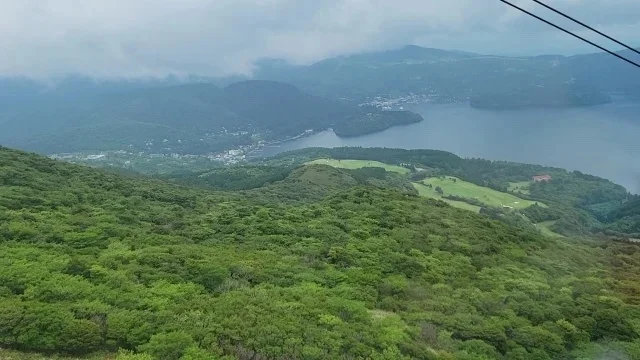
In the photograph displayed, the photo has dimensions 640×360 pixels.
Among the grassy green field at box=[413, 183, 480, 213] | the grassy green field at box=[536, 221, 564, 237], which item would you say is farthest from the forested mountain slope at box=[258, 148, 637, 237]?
the grassy green field at box=[413, 183, 480, 213]

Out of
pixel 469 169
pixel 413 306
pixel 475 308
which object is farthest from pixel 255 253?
pixel 469 169

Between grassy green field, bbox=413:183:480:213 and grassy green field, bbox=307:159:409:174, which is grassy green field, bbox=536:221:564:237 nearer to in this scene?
grassy green field, bbox=413:183:480:213

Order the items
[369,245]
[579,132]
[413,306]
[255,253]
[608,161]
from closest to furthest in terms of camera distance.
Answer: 1. [413,306]
2. [255,253]
3. [369,245]
4. [608,161]
5. [579,132]

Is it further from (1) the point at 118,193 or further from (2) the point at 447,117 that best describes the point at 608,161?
(1) the point at 118,193

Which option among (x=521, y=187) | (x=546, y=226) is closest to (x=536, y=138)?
(x=521, y=187)

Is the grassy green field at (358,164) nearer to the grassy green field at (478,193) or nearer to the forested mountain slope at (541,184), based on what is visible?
the forested mountain slope at (541,184)

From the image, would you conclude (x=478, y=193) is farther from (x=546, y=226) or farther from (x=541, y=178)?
(x=541, y=178)

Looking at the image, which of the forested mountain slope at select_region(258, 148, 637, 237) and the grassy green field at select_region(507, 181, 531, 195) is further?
the grassy green field at select_region(507, 181, 531, 195)

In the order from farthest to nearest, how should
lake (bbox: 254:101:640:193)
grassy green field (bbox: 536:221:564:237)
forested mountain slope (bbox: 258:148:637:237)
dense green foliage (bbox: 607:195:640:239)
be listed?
lake (bbox: 254:101:640:193)
forested mountain slope (bbox: 258:148:637:237)
dense green foliage (bbox: 607:195:640:239)
grassy green field (bbox: 536:221:564:237)
